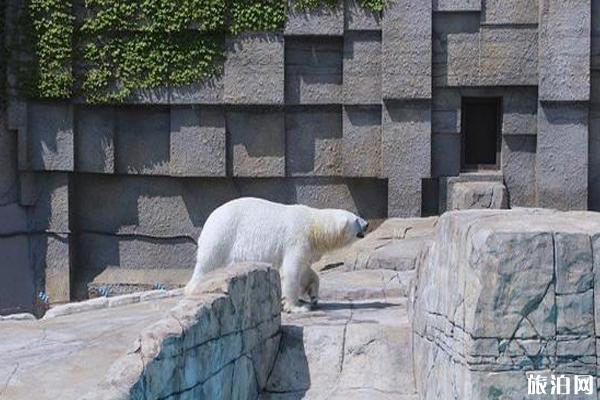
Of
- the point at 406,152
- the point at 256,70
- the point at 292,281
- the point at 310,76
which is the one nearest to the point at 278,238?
the point at 292,281

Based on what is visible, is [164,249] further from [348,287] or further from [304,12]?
[348,287]

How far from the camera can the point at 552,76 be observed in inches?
392

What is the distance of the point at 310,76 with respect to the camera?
10477 mm

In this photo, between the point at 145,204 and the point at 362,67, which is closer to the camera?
the point at 362,67

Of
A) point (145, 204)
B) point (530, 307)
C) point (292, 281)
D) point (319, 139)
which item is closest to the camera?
point (530, 307)

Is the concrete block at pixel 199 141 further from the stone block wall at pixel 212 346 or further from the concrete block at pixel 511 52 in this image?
the stone block wall at pixel 212 346

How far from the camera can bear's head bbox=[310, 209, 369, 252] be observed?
620 cm

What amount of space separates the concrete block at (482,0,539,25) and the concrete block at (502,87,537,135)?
0.75 metres

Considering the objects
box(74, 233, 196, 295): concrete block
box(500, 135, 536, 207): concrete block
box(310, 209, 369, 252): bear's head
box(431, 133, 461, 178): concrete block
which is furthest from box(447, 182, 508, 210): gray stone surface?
box(310, 209, 369, 252): bear's head

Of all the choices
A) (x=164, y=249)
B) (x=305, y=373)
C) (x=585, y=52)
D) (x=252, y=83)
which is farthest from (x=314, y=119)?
(x=305, y=373)

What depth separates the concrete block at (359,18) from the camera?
401 inches

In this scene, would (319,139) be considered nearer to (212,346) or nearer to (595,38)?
(595,38)

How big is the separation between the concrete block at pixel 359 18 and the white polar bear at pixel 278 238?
4453 millimetres

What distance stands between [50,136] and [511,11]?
551 centimetres
